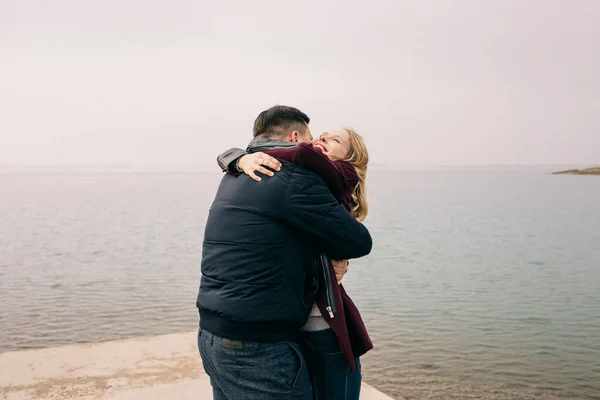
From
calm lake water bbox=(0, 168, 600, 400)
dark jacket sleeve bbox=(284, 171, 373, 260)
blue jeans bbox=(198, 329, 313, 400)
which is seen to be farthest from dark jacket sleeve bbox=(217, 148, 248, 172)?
calm lake water bbox=(0, 168, 600, 400)

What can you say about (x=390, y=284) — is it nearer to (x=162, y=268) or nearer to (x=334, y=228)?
(x=162, y=268)

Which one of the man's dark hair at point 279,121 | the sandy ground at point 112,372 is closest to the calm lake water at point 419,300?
the sandy ground at point 112,372

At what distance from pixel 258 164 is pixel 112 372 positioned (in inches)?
154

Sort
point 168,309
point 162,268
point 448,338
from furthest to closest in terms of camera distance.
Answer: point 162,268 < point 168,309 < point 448,338

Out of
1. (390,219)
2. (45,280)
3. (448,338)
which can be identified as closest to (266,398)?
(448,338)

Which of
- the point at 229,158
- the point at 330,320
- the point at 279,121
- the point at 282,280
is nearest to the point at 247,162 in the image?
the point at 229,158

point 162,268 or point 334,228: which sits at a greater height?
point 334,228

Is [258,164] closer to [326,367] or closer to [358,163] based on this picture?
[358,163]

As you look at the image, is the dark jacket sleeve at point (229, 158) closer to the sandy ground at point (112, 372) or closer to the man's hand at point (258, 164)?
the man's hand at point (258, 164)

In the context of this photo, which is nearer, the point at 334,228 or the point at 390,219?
the point at 334,228

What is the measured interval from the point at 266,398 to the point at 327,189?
0.80 m

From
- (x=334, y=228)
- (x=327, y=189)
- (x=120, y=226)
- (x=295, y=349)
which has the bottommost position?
(x=120, y=226)

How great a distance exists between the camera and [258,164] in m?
2.31

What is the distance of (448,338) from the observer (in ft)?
35.5
